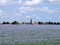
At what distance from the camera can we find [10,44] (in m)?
41.8

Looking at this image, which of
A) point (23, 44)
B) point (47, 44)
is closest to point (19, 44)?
point (23, 44)

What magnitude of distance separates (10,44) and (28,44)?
2.86 m

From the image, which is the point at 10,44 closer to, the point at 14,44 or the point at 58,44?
the point at 14,44

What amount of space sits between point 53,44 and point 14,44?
20.0 ft

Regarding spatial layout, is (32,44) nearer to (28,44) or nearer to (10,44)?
(28,44)

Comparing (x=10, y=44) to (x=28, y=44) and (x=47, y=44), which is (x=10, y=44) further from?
(x=47, y=44)

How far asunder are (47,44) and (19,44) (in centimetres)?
440

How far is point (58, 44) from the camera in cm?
4106

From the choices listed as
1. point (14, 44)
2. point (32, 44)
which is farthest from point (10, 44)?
point (32, 44)

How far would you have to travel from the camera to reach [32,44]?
41.7 metres

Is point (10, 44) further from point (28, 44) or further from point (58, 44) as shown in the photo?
point (58, 44)

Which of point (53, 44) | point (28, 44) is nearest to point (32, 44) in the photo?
point (28, 44)

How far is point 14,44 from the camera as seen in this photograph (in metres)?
41.8

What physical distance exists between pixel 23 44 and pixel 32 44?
4.73ft
